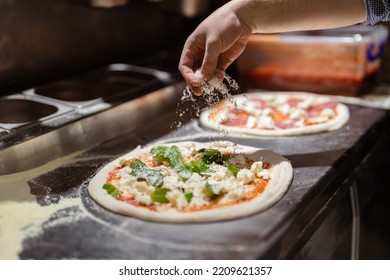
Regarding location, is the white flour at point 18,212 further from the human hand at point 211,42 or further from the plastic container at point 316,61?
the plastic container at point 316,61

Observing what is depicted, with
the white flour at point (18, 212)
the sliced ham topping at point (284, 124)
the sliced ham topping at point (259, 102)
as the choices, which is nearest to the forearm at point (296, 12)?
the sliced ham topping at point (284, 124)

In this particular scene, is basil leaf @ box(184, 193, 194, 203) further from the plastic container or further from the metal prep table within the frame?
the plastic container

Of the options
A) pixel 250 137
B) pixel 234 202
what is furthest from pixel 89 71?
pixel 234 202

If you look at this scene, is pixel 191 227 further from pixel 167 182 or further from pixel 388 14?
pixel 388 14

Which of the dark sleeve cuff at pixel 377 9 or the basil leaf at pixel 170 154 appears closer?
the dark sleeve cuff at pixel 377 9

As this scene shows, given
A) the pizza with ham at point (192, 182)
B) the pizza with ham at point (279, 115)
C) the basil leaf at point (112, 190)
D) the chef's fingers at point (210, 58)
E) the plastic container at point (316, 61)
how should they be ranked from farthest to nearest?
the plastic container at point (316, 61) → the pizza with ham at point (279, 115) → the chef's fingers at point (210, 58) → the basil leaf at point (112, 190) → the pizza with ham at point (192, 182)

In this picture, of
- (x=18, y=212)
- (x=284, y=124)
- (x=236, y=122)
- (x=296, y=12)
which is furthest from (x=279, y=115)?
(x=18, y=212)

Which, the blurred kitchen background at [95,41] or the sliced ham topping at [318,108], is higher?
the blurred kitchen background at [95,41]

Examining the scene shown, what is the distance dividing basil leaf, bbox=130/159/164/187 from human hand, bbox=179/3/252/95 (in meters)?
0.39

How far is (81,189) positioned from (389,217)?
2032 millimetres

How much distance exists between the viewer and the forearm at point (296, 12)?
2.04 m

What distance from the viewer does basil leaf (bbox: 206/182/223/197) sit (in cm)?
183

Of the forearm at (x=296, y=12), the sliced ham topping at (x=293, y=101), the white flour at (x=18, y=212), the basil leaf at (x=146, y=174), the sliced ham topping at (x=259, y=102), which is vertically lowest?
the sliced ham topping at (x=293, y=101)

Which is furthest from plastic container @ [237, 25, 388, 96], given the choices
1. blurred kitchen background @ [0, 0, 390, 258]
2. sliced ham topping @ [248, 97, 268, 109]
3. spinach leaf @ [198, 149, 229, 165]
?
spinach leaf @ [198, 149, 229, 165]
